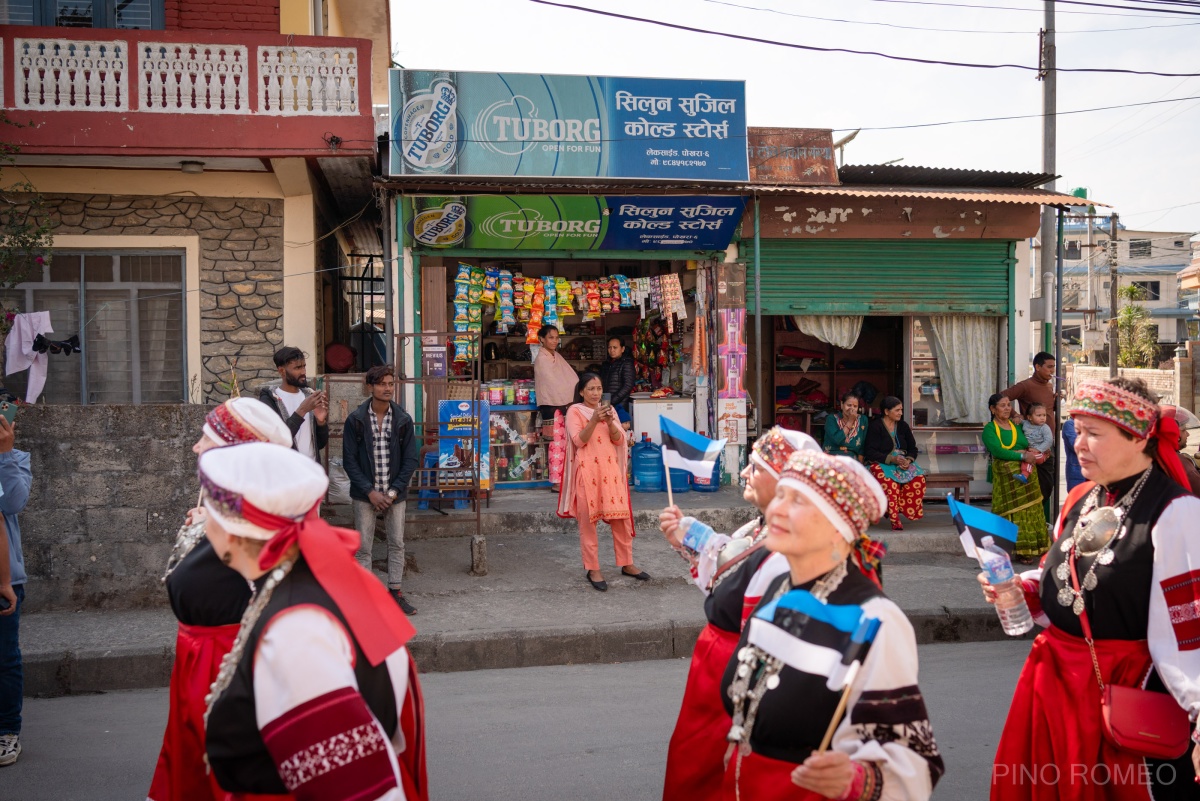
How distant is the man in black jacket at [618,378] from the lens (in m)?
11.6

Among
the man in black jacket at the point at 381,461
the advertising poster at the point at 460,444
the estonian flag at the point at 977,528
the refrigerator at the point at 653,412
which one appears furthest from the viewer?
the refrigerator at the point at 653,412

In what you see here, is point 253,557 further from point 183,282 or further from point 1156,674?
point 183,282

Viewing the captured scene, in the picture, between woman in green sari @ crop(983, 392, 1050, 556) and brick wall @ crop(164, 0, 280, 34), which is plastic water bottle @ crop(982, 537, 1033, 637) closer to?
woman in green sari @ crop(983, 392, 1050, 556)

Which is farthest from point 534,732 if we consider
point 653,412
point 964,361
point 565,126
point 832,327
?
point 964,361

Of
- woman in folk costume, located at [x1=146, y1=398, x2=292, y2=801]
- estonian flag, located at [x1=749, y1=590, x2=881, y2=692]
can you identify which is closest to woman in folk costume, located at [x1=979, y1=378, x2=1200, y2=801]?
estonian flag, located at [x1=749, y1=590, x2=881, y2=692]

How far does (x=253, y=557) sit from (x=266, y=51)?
370 inches

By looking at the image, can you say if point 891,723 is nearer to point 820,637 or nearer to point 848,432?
point 820,637

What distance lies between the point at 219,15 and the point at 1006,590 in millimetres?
11068

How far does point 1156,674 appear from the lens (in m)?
2.92

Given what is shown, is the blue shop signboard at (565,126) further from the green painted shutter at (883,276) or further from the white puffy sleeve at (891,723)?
the white puffy sleeve at (891,723)

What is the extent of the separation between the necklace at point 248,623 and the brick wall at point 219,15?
10.5 meters

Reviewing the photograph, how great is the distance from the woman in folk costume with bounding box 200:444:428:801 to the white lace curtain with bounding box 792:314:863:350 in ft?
33.4

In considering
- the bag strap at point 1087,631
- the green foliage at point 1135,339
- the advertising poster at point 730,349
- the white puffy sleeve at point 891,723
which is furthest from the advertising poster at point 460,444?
the green foliage at point 1135,339

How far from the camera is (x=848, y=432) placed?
34.3ft
